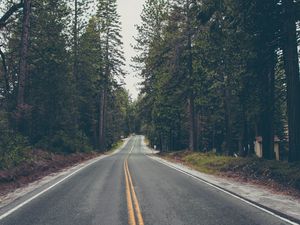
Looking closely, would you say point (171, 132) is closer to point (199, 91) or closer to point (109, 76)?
point (109, 76)

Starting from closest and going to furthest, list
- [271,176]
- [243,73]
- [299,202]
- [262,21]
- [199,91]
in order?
[299,202] → [271,176] → [262,21] → [243,73] → [199,91]

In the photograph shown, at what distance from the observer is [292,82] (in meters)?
14.7

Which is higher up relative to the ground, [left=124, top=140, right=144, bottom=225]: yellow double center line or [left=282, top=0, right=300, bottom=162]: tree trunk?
[left=282, top=0, right=300, bottom=162]: tree trunk

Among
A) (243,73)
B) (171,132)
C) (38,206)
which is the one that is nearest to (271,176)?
(243,73)

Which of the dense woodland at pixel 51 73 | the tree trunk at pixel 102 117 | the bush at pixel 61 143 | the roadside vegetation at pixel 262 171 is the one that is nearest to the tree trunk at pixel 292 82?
the roadside vegetation at pixel 262 171

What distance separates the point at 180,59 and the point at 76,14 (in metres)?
14.8

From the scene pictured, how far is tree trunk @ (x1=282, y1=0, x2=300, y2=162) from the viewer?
14602 millimetres

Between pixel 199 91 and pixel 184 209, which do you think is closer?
pixel 184 209

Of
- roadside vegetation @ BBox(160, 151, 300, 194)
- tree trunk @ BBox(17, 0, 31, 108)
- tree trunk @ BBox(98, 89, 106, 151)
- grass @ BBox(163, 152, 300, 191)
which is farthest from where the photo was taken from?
tree trunk @ BBox(98, 89, 106, 151)

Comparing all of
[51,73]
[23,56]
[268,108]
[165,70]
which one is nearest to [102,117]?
[165,70]

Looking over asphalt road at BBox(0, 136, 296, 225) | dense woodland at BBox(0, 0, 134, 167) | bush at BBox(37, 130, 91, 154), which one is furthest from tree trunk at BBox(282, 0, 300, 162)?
bush at BBox(37, 130, 91, 154)

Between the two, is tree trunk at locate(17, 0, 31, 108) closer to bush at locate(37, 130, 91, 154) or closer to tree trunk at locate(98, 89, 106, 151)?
bush at locate(37, 130, 91, 154)

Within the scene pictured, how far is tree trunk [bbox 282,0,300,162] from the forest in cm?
5

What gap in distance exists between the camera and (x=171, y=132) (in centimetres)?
4953
